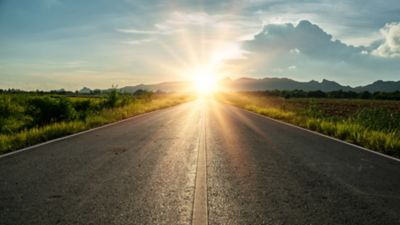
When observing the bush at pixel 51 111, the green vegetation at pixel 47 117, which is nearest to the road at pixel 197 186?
the green vegetation at pixel 47 117

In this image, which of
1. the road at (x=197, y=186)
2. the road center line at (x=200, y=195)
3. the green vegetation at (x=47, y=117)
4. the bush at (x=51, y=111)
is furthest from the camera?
the bush at (x=51, y=111)

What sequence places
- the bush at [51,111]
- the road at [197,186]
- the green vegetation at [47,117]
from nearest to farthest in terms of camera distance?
the road at [197,186] → the green vegetation at [47,117] → the bush at [51,111]

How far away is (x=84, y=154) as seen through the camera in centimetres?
830

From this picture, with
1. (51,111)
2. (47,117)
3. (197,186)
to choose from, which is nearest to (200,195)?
(197,186)

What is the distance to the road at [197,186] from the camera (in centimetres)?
411

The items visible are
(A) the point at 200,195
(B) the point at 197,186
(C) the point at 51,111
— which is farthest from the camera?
(C) the point at 51,111

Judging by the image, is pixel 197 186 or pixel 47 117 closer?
pixel 197 186

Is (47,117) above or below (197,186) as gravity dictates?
below

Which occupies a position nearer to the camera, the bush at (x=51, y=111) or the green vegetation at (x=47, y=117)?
the green vegetation at (x=47, y=117)

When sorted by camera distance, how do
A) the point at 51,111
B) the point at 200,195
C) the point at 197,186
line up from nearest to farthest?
the point at 200,195 < the point at 197,186 < the point at 51,111

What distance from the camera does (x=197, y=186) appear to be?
5.47 meters

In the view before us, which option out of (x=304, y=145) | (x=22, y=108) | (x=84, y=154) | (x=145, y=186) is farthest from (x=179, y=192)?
(x=22, y=108)

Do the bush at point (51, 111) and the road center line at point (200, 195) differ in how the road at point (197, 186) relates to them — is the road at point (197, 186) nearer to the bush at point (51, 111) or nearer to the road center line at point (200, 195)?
the road center line at point (200, 195)

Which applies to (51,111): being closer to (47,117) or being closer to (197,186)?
(47,117)
